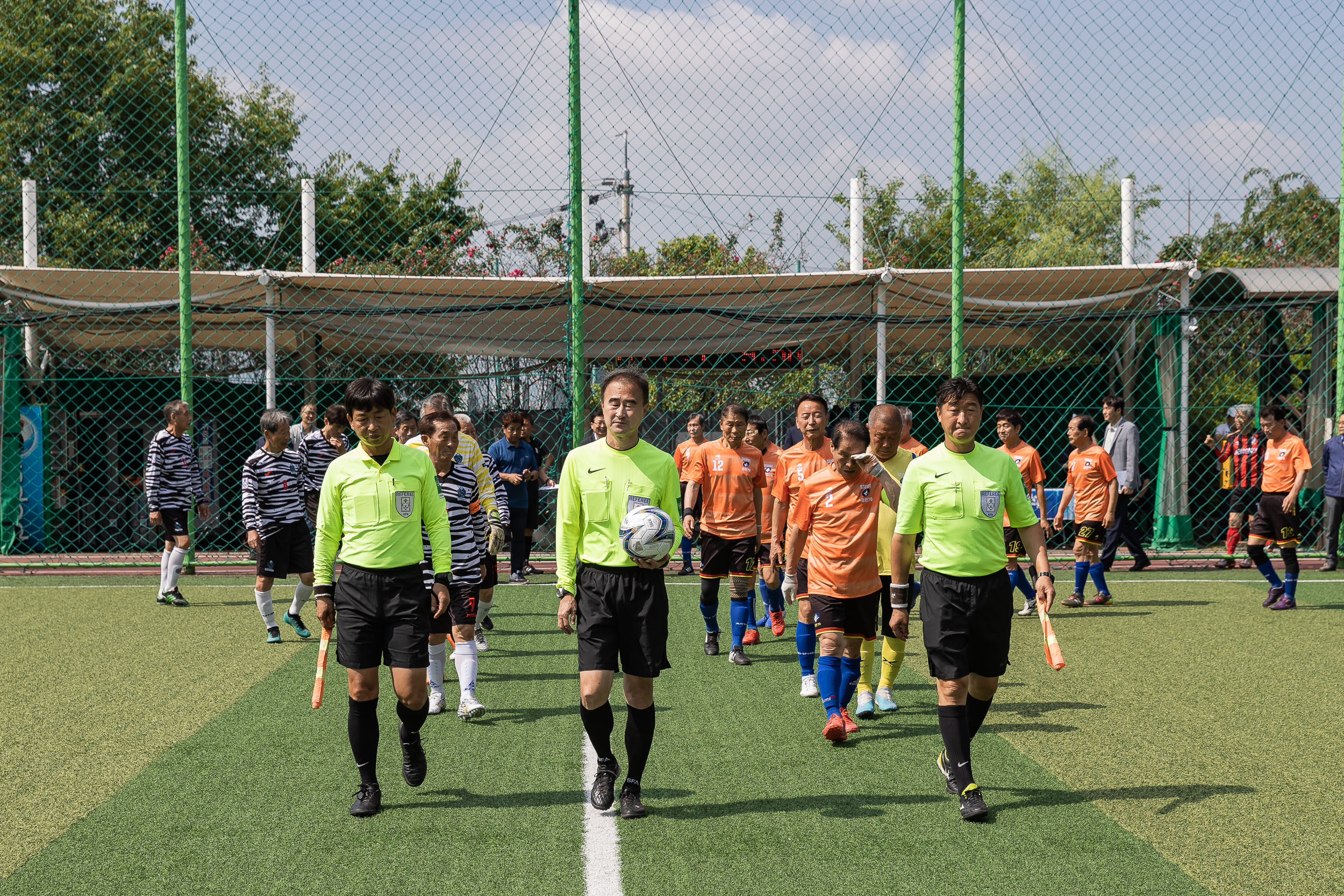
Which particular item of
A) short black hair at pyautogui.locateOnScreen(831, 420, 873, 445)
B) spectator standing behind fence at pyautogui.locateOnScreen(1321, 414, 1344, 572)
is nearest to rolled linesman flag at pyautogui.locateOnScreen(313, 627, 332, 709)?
short black hair at pyautogui.locateOnScreen(831, 420, 873, 445)

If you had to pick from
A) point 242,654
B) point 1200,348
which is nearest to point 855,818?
point 242,654

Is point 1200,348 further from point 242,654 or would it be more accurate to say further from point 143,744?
point 143,744

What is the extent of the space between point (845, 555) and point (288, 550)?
4.98 metres

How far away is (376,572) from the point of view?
4.81 metres

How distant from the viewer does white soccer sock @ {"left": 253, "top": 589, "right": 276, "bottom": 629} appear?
856cm

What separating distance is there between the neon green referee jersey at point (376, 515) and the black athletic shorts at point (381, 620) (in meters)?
0.06

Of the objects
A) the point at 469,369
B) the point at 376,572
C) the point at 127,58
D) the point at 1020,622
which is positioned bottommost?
the point at 1020,622

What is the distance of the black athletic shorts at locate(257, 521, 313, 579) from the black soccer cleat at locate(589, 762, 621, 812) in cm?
491

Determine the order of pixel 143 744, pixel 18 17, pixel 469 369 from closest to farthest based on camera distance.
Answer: pixel 143 744 < pixel 469 369 < pixel 18 17

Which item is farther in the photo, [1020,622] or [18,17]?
[18,17]

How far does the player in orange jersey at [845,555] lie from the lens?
5957mm

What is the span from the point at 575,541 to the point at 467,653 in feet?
6.90

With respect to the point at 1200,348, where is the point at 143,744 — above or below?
below

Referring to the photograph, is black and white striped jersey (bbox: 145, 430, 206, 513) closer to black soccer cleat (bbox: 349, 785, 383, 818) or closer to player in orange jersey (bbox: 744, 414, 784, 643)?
player in orange jersey (bbox: 744, 414, 784, 643)
